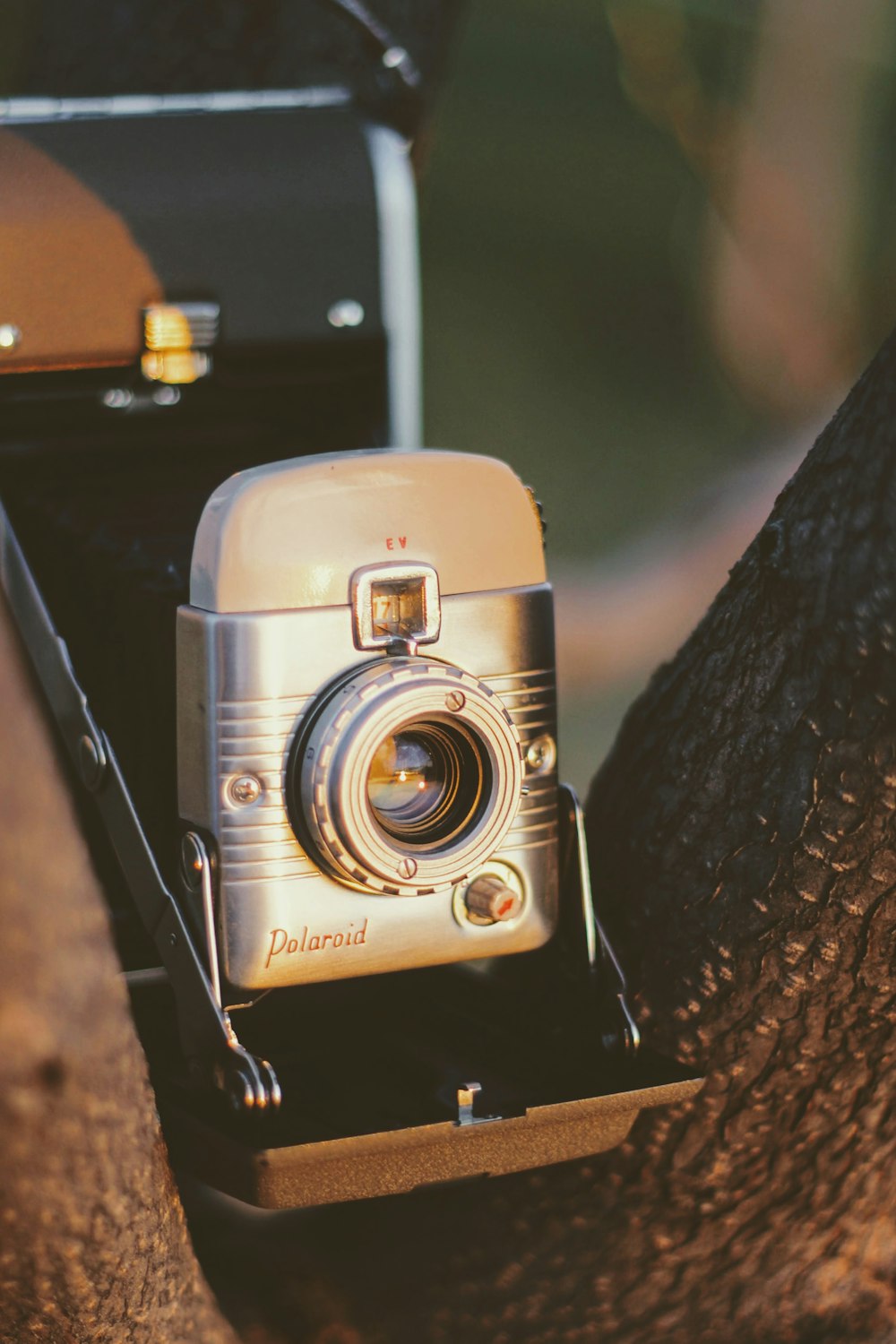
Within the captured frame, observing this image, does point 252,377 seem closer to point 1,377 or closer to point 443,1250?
A: point 1,377

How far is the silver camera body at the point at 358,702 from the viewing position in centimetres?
107

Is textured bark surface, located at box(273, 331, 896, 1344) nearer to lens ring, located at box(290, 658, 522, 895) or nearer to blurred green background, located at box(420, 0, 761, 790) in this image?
lens ring, located at box(290, 658, 522, 895)

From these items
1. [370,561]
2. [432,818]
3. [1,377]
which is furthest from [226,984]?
[1,377]

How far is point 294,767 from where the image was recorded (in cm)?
108

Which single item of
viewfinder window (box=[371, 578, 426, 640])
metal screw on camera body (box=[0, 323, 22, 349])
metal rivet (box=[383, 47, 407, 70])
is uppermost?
metal rivet (box=[383, 47, 407, 70])

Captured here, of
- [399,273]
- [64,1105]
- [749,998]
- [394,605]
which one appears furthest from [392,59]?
[64,1105]

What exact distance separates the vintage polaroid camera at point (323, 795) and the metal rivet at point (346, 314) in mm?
206

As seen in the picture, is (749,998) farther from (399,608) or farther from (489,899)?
(399,608)

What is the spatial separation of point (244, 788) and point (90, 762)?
6.0 inches

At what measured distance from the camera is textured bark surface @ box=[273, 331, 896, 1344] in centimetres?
101

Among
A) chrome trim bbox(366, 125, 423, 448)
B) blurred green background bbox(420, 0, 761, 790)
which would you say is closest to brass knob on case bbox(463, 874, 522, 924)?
chrome trim bbox(366, 125, 423, 448)

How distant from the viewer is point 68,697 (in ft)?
3.94

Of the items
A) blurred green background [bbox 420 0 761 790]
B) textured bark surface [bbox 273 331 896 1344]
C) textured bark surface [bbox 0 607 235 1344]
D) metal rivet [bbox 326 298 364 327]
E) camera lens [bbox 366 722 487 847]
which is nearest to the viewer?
textured bark surface [bbox 0 607 235 1344]

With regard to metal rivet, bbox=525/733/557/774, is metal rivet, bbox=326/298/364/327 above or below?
above
